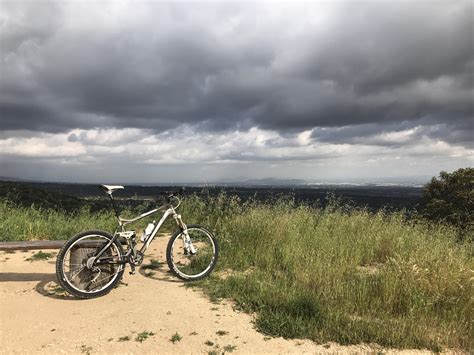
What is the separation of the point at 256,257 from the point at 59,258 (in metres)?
3.43

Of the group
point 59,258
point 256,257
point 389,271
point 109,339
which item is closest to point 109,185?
point 59,258

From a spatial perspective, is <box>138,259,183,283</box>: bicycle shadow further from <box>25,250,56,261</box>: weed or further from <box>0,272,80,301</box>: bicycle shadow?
<box>25,250,56,261</box>: weed

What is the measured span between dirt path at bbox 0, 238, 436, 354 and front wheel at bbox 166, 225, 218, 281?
0.49 meters

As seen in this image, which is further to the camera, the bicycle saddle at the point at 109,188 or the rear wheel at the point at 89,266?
the bicycle saddle at the point at 109,188

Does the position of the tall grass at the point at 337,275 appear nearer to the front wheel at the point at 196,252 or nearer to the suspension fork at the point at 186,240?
the front wheel at the point at 196,252

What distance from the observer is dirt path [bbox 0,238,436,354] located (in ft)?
14.0

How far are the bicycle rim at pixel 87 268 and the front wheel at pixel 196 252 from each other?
1006 mm

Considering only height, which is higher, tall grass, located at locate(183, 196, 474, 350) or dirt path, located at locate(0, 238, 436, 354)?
tall grass, located at locate(183, 196, 474, 350)

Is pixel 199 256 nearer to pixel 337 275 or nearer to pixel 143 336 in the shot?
pixel 337 275

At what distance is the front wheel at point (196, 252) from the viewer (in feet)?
21.8

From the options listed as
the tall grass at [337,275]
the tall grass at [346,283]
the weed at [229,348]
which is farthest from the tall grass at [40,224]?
the weed at [229,348]

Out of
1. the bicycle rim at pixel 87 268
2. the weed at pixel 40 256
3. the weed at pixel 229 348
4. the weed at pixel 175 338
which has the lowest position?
the weed at pixel 229 348

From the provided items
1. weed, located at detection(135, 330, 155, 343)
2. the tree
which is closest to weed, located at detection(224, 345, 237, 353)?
weed, located at detection(135, 330, 155, 343)

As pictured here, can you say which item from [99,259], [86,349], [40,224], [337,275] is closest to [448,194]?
[337,275]
